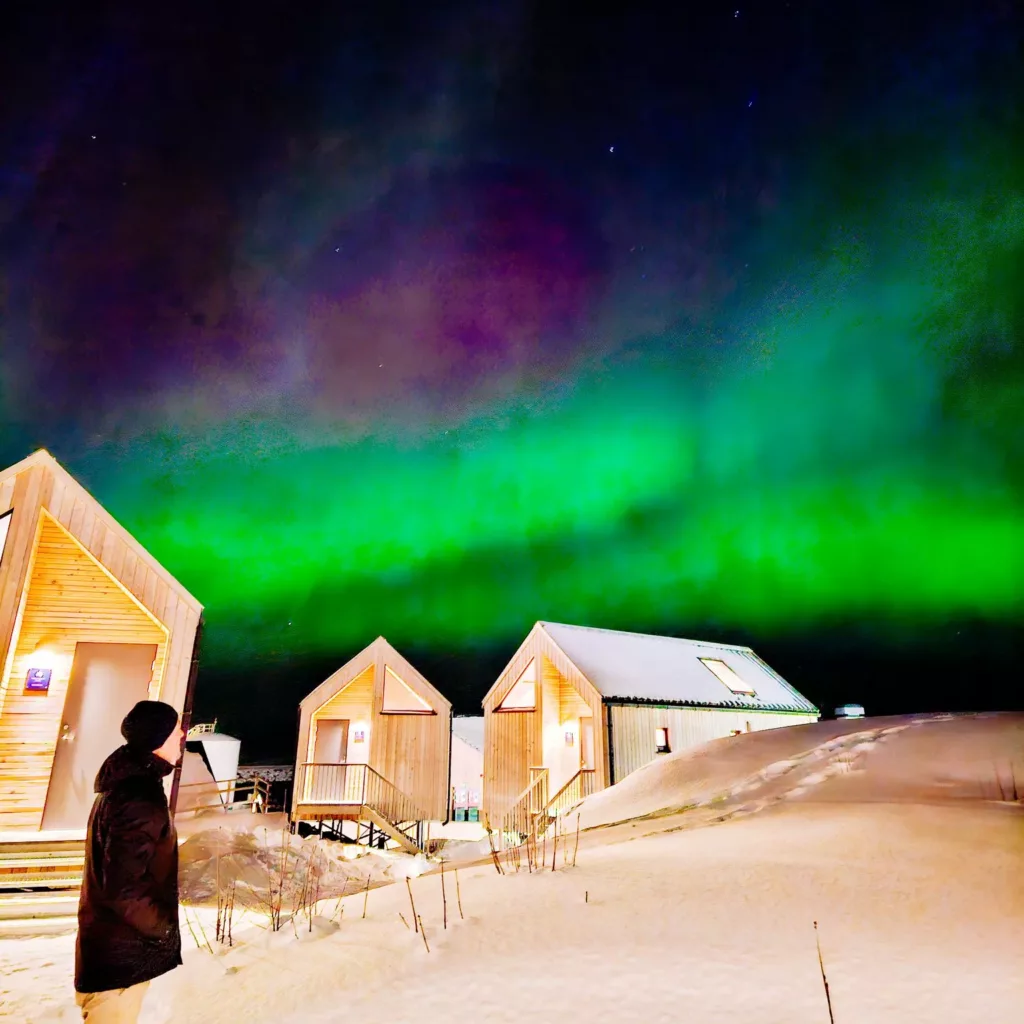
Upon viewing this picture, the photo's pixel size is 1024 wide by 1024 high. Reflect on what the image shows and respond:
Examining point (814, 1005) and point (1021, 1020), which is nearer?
point (1021, 1020)

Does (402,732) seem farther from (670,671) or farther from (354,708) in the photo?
(670,671)

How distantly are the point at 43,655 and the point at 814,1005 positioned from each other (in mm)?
12226

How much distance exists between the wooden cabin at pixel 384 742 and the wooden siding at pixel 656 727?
6814 millimetres

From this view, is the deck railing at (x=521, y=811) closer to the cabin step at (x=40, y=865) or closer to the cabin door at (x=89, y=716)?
the cabin door at (x=89, y=716)

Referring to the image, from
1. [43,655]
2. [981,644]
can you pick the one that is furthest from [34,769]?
[981,644]

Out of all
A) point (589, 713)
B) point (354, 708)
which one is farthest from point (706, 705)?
point (354, 708)

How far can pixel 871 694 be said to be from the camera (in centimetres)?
7412

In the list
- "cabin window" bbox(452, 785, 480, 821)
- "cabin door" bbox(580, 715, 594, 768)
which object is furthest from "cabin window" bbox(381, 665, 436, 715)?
"cabin window" bbox(452, 785, 480, 821)

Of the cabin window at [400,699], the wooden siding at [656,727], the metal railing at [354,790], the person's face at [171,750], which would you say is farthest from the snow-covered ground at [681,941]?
the cabin window at [400,699]

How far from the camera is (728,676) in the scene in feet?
90.3

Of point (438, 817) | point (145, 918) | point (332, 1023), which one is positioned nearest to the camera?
point (145, 918)

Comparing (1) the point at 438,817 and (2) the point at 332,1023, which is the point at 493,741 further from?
(2) the point at 332,1023

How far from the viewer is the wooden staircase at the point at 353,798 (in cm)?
2144

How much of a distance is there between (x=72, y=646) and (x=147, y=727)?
31.3ft
